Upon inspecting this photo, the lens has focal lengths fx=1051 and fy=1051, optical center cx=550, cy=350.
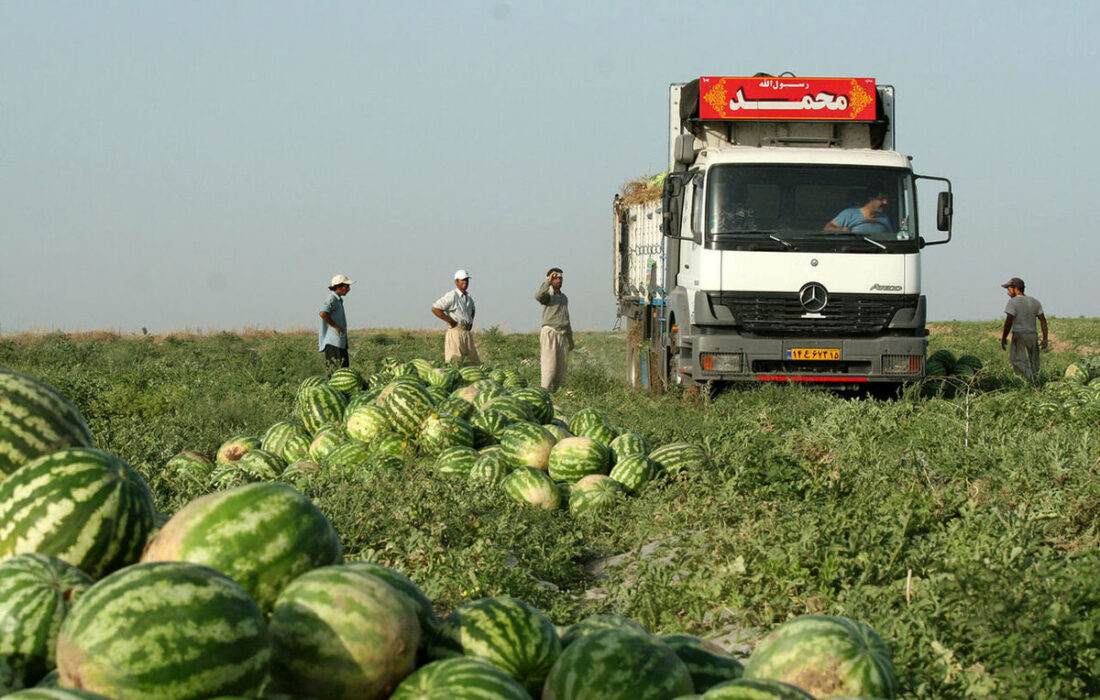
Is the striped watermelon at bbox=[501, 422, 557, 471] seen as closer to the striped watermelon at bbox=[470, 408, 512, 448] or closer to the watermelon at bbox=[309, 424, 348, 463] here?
the striped watermelon at bbox=[470, 408, 512, 448]

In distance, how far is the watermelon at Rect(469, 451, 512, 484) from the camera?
7.54 meters

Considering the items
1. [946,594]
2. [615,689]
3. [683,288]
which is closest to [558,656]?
[615,689]

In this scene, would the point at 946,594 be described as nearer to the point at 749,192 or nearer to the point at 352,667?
the point at 352,667

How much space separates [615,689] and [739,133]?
38.8 ft

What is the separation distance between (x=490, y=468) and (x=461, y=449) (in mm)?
413

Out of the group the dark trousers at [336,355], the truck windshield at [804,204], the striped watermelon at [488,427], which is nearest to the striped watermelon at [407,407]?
the striped watermelon at [488,427]

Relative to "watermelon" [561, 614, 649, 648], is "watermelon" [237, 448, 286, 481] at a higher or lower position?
lower

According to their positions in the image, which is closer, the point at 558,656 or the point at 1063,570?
the point at 558,656

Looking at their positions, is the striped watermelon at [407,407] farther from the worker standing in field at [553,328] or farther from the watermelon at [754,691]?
the worker standing in field at [553,328]

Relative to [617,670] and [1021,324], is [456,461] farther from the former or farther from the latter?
[1021,324]

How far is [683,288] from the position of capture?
13.2 metres

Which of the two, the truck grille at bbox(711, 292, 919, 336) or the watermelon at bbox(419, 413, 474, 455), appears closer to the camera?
the watermelon at bbox(419, 413, 474, 455)

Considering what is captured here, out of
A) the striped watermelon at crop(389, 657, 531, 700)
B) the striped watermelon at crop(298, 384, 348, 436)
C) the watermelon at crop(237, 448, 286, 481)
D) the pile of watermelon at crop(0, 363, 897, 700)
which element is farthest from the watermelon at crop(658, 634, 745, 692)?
the striped watermelon at crop(298, 384, 348, 436)

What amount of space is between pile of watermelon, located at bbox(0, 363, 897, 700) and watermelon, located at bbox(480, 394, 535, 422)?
5724 mm
